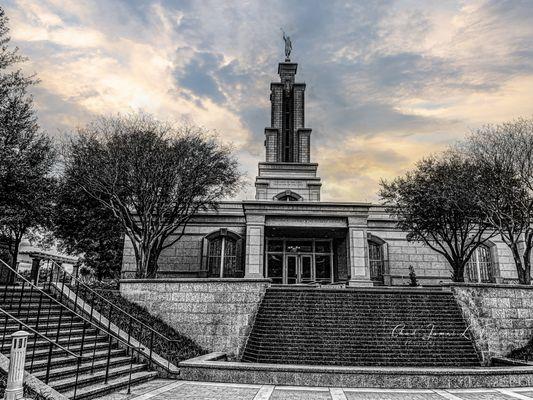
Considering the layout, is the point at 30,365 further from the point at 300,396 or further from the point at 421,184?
the point at 421,184

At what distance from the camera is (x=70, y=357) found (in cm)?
932

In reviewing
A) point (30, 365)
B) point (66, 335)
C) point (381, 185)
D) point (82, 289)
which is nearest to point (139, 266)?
point (82, 289)

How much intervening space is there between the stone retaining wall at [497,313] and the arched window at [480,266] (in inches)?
394

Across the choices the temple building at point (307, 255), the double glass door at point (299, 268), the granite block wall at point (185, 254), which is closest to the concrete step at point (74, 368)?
the temple building at point (307, 255)

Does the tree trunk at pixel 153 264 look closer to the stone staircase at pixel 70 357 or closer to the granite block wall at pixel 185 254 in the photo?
the granite block wall at pixel 185 254

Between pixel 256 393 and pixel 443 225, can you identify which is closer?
pixel 256 393

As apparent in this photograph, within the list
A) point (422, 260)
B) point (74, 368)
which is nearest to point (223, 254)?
point (422, 260)

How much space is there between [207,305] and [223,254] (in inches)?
346

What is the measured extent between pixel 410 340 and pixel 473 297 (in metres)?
3.92

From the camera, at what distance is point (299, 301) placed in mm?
15156

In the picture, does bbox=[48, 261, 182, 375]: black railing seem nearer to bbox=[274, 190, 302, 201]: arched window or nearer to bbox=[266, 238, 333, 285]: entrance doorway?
bbox=[266, 238, 333, 285]: entrance doorway

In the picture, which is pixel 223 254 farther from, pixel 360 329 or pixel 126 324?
pixel 360 329

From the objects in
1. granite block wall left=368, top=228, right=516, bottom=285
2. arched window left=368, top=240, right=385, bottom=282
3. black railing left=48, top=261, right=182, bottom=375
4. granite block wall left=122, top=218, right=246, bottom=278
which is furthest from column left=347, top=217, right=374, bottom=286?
black railing left=48, top=261, right=182, bottom=375

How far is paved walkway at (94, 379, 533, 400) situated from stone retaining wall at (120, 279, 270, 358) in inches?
164
